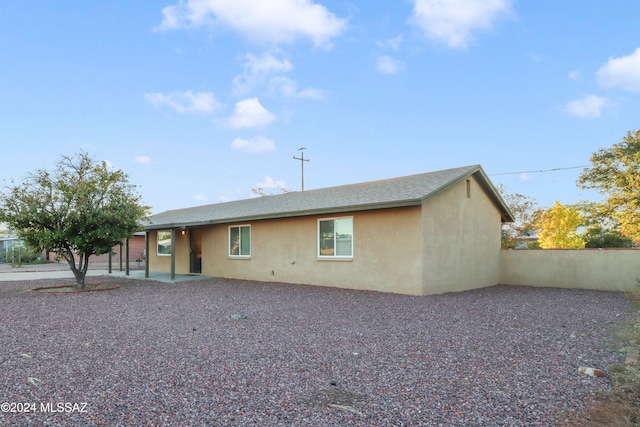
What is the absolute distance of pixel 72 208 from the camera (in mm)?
11812

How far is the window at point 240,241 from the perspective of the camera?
1471 centimetres

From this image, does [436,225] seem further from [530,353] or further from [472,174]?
[530,353]

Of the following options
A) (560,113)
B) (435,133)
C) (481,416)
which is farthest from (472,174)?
(481,416)

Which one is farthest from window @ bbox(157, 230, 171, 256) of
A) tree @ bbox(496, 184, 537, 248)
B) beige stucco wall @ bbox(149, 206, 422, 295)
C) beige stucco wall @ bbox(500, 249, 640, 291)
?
tree @ bbox(496, 184, 537, 248)

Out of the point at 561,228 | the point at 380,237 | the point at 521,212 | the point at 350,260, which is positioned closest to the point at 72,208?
the point at 350,260

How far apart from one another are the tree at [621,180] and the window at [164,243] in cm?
2524

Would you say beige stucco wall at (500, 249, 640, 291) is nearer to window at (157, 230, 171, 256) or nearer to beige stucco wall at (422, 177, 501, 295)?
beige stucco wall at (422, 177, 501, 295)

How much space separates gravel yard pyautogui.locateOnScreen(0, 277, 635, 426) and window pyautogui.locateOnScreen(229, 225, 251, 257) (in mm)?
5787

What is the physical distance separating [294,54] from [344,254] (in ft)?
29.0

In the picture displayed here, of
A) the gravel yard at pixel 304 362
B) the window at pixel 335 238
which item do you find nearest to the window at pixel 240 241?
the window at pixel 335 238

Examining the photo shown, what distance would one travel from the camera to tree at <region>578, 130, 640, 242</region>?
22.7 m

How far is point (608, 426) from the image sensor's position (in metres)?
2.82

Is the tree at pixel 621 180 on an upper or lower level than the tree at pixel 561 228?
upper

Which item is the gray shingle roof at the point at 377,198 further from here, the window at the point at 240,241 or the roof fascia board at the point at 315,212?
the window at the point at 240,241
